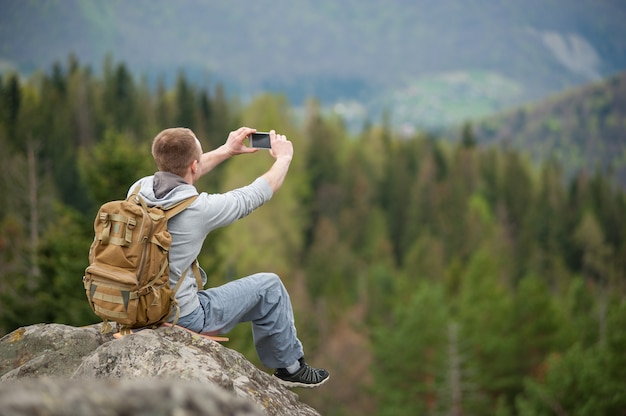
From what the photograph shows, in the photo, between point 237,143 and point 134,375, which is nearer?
point 134,375

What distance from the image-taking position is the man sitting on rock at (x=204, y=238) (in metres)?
5.96

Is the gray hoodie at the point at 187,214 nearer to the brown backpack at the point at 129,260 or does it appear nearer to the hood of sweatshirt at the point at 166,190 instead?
the hood of sweatshirt at the point at 166,190

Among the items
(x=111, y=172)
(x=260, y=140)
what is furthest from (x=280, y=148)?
(x=111, y=172)

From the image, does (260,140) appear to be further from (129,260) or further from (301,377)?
(301,377)

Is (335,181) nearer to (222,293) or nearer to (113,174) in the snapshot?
(113,174)

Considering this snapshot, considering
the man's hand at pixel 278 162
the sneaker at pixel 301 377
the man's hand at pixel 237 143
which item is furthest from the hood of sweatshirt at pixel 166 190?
the sneaker at pixel 301 377

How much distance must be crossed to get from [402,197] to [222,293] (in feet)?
362

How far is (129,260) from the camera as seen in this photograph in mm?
5590

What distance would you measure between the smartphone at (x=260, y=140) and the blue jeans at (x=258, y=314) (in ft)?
4.11

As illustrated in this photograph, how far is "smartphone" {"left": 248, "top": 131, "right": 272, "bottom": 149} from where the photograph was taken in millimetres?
7133

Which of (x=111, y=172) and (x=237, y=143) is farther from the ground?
(x=237, y=143)

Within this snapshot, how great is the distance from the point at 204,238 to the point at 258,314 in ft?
3.22

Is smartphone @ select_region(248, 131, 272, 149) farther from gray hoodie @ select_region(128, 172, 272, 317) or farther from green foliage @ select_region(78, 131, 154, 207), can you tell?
green foliage @ select_region(78, 131, 154, 207)

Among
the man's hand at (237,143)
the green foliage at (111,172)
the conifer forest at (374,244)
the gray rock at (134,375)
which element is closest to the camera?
the gray rock at (134,375)
